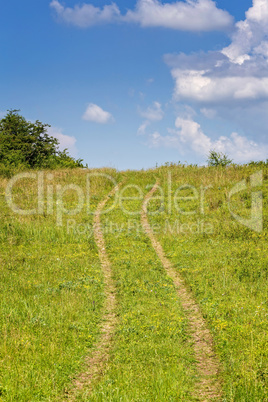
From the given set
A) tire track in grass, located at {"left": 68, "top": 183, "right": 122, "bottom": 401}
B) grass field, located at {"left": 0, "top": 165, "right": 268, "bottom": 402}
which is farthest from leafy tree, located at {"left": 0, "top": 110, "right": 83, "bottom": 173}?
tire track in grass, located at {"left": 68, "top": 183, "right": 122, "bottom": 401}

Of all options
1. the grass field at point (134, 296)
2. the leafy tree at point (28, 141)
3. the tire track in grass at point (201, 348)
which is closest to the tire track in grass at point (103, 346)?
the grass field at point (134, 296)

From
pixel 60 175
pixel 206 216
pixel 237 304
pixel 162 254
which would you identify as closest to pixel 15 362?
pixel 237 304

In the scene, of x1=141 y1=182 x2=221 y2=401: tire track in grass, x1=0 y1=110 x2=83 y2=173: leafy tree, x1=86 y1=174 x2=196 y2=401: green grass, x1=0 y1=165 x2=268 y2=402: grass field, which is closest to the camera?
x1=86 y1=174 x2=196 y2=401: green grass

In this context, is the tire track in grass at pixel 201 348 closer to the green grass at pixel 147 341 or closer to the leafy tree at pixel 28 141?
the green grass at pixel 147 341

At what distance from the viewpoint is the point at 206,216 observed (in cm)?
2441
